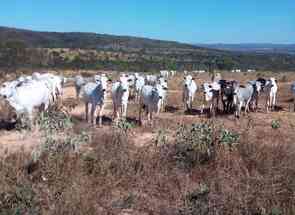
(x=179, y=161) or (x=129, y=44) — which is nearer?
(x=179, y=161)

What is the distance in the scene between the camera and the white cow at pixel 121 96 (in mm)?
16328

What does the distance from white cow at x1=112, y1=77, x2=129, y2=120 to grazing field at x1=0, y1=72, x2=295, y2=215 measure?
4047 millimetres

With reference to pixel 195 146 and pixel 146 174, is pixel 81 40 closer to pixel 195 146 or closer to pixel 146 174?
pixel 195 146

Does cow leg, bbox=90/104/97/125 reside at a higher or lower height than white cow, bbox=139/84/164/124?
lower

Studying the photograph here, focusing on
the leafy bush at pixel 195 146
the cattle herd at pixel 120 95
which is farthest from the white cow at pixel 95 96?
the leafy bush at pixel 195 146

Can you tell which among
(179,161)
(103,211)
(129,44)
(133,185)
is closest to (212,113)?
(179,161)

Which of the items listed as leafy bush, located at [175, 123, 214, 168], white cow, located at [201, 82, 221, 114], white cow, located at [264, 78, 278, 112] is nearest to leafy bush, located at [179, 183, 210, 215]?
leafy bush, located at [175, 123, 214, 168]

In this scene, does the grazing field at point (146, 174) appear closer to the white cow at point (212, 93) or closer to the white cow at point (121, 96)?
the white cow at point (121, 96)

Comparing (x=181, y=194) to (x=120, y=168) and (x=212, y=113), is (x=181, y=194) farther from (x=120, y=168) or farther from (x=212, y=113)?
(x=212, y=113)

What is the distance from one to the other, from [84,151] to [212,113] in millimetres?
9389

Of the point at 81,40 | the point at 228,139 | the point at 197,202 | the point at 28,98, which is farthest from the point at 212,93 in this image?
the point at 81,40

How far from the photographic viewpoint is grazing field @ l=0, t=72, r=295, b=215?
26.6ft

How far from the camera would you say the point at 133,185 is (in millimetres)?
9227

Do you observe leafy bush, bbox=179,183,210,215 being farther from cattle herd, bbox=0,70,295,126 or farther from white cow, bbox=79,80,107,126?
white cow, bbox=79,80,107,126
